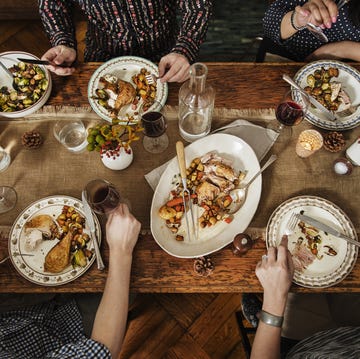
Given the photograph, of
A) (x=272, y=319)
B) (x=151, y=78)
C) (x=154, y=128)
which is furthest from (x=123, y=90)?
(x=272, y=319)

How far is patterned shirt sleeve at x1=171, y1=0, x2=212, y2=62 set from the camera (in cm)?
140

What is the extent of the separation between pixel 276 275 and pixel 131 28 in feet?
3.78

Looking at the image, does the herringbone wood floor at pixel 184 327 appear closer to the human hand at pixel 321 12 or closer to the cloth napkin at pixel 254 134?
the cloth napkin at pixel 254 134

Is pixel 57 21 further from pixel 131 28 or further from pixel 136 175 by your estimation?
pixel 136 175

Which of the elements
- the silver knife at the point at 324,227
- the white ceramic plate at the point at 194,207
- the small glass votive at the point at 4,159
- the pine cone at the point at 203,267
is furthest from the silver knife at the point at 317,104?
the small glass votive at the point at 4,159

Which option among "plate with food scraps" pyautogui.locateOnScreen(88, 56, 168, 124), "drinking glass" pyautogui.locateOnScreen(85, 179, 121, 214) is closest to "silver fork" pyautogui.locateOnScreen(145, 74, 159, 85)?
"plate with food scraps" pyautogui.locateOnScreen(88, 56, 168, 124)

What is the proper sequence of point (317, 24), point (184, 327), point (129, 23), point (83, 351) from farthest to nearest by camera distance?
point (184, 327) → point (129, 23) → point (317, 24) → point (83, 351)

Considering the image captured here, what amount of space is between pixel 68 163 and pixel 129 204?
0.87ft

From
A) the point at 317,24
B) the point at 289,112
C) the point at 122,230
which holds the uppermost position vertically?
the point at 317,24

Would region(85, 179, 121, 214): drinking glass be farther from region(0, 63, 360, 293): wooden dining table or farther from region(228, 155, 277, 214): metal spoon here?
region(228, 155, 277, 214): metal spoon

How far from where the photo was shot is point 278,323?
1118 mm

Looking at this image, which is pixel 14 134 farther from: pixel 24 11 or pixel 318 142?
pixel 24 11

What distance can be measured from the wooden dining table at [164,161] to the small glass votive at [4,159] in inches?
0.6

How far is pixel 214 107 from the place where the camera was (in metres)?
1.30
